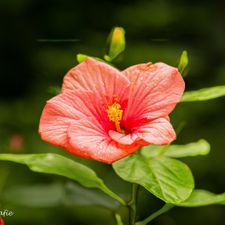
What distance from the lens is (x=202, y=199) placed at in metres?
0.79

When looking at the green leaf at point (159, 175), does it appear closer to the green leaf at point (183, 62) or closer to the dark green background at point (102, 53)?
the green leaf at point (183, 62)

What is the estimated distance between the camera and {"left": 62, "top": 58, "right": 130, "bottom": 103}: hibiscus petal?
70 cm

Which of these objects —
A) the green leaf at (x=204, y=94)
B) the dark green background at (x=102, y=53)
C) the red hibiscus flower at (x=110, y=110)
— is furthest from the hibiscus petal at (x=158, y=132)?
the dark green background at (x=102, y=53)

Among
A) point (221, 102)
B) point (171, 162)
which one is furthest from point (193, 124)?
point (171, 162)

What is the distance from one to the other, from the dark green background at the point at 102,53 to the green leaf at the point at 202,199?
809 millimetres

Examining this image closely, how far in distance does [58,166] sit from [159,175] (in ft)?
0.39

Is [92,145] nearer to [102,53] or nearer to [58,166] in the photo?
[58,166]

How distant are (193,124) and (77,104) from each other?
4.25ft

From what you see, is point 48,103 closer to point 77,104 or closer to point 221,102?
point 77,104

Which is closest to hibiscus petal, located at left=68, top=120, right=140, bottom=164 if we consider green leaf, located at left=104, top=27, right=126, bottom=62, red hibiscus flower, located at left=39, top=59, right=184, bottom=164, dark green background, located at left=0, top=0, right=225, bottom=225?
red hibiscus flower, located at left=39, top=59, right=184, bottom=164

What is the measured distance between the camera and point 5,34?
2.27 metres

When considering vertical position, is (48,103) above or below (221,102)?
above

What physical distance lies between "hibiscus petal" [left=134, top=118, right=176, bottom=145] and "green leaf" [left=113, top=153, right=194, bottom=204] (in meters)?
0.06

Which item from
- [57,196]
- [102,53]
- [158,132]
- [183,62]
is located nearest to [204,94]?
[183,62]
